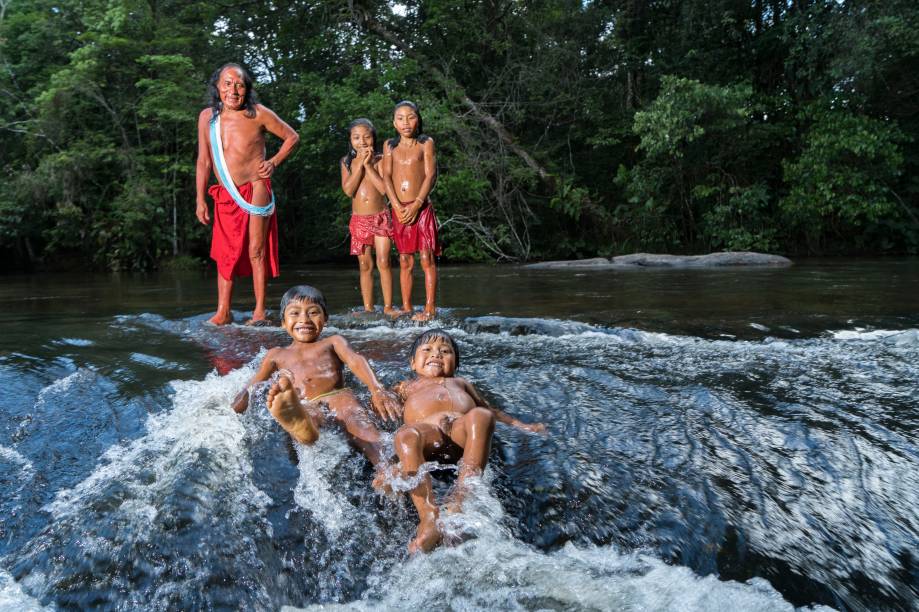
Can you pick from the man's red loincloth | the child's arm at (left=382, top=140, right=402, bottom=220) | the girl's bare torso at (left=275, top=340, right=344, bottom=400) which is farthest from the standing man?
the girl's bare torso at (left=275, top=340, right=344, bottom=400)

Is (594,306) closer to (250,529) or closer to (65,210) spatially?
(250,529)

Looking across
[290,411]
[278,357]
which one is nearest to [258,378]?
[278,357]

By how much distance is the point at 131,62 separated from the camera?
16.0 metres

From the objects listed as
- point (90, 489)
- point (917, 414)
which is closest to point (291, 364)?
point (90, 489)

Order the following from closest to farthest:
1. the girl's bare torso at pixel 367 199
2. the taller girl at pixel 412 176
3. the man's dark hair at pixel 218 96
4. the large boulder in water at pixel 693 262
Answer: the man's dark hair at pixel 218 96, the taller girl at pixel 412 176, the girl's bare torso at pixel 367 199, the large boulder in water at pixel 693 262

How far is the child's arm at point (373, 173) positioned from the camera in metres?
5.49

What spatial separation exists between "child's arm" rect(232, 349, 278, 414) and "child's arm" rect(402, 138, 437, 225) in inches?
100.0

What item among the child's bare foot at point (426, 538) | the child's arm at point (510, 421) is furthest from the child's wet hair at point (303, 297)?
the child's bare foot at point (426, 538)

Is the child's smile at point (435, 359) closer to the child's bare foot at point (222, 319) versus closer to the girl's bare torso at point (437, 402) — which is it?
the girl's bare torso at point (437, 402)

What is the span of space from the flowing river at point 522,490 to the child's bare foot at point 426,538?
0.03m

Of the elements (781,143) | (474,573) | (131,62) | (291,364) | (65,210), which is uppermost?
(131,62)

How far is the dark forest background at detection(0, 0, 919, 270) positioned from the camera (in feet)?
45.2

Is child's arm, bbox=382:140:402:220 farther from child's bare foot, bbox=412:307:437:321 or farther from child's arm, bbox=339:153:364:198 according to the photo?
child's bare foot, bbox=412:307:437:321

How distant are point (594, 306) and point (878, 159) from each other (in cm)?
1039
